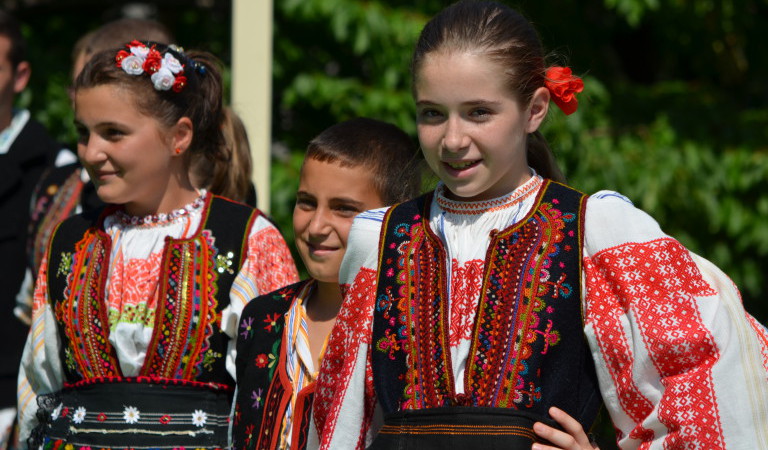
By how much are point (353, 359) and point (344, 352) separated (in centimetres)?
7

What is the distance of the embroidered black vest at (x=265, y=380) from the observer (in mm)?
2549

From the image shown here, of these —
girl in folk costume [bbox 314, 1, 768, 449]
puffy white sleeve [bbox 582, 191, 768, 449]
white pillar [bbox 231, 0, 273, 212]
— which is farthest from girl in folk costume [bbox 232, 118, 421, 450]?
white pillar [bbox 231, 0, 273, 212]

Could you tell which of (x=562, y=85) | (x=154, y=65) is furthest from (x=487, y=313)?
(x=154, y=65)

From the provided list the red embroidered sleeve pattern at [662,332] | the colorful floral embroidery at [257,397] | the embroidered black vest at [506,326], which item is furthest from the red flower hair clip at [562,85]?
the colorful floral embroidery at [257,397]

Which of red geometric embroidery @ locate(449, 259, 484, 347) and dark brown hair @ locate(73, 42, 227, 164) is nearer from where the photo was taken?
red geometric embroidery @ locate(449, 259, 484, 347)

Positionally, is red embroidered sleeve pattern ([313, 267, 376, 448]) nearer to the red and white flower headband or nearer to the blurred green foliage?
the red and white flower headband

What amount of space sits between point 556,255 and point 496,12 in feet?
1.66

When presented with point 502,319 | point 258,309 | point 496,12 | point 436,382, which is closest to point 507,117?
point 496,12

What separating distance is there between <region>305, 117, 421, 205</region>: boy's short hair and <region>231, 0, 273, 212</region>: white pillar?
1.38 m

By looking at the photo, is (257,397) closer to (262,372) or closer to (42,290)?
(262,372)

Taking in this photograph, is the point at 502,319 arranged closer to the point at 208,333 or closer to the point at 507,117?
the point at 507,117

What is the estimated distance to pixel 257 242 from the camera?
2830mm

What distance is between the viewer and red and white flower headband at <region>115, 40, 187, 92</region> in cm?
282

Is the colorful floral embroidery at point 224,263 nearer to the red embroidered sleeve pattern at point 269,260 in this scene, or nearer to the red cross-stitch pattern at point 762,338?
the red embroidered sleeve pattern at point 269,260
